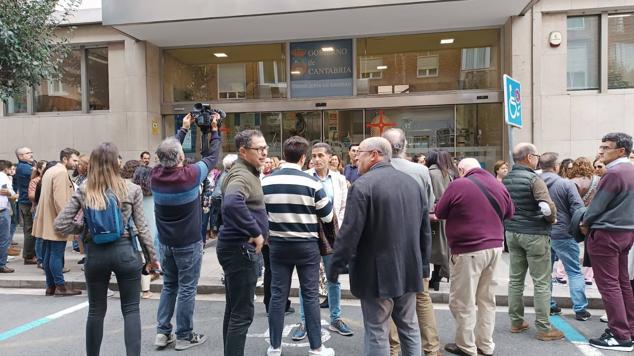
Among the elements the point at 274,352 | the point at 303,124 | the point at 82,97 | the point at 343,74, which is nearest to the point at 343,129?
the point at 303,124

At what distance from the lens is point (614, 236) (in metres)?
4.55

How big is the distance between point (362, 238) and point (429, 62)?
30.8ft

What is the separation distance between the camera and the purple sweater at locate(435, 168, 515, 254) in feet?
13.8

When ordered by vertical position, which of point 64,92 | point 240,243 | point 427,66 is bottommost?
point 240,243

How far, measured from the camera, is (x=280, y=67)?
12.5 metres

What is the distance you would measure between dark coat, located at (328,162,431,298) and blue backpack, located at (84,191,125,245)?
1645 millimetres

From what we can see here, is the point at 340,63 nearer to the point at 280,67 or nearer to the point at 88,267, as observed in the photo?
the point at 280,67

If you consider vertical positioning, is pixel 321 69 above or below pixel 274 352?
above

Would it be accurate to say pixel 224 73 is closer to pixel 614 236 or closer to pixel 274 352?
pixel 274 352

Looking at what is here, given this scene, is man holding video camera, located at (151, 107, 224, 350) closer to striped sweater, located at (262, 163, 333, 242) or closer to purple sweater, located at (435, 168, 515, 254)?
striped sweater, located at (262, 163, 333, 242)

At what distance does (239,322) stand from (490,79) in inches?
385

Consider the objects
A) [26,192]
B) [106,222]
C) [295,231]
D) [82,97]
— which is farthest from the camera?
[82,97]

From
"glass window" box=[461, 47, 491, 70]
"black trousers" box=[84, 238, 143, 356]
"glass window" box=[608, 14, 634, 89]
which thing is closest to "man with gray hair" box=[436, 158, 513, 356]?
"black trousers" box=[84, 238, 143, 356]

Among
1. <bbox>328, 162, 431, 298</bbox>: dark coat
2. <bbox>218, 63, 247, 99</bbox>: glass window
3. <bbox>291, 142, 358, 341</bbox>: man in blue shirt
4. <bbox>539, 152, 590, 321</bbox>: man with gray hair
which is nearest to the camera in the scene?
<bbox>328, 162, 431, 298</bbox>: dark coat
